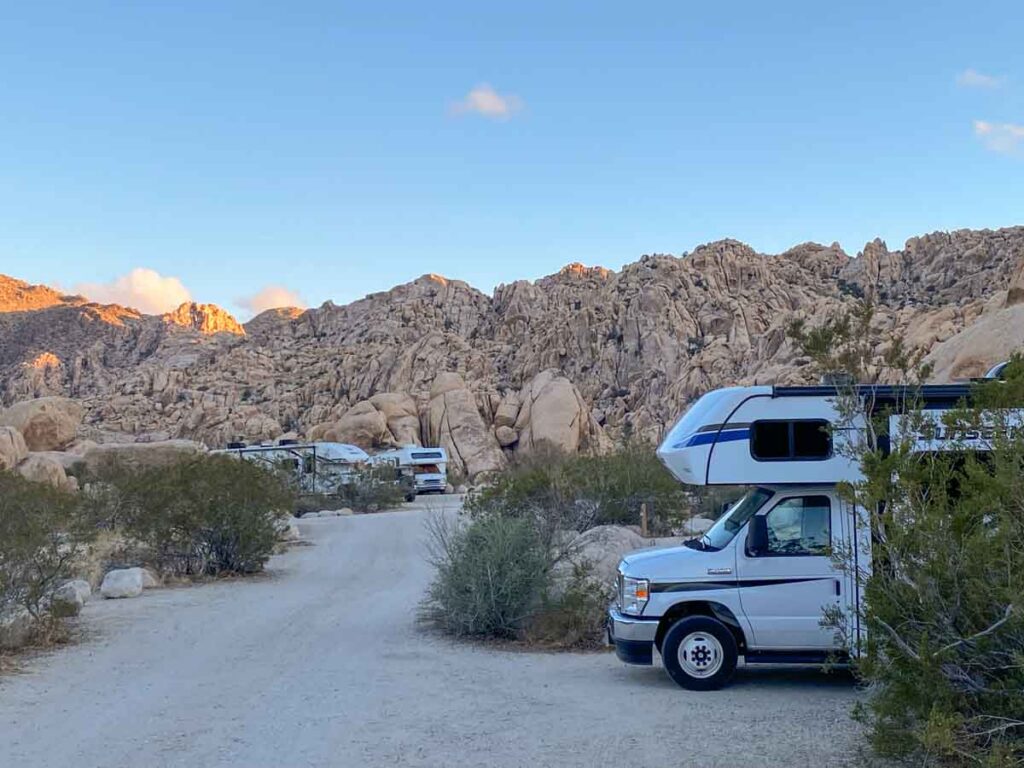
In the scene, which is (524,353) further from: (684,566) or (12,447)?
(684,566)

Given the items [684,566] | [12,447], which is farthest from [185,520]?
[12,447]

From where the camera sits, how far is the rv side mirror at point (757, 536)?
9.61 meters

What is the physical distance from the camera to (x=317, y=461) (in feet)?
170

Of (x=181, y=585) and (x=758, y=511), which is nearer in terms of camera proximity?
(x=758, y=511)

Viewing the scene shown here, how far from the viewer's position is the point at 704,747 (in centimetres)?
756

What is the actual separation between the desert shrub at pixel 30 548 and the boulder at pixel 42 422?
3915cm

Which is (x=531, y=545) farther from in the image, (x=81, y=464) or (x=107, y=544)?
(x=81, y=464)

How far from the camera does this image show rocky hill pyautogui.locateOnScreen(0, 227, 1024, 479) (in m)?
66.0

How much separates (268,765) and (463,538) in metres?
6.72

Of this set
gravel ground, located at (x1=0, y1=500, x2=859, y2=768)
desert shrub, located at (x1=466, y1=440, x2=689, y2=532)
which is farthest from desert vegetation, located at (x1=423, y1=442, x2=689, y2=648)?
desert shrub, located at (x1=466, y1=440, x2=689, y2=532)

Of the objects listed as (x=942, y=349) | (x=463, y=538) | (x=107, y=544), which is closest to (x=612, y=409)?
(x=942, y=349)

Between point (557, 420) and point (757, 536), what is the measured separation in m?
56.5

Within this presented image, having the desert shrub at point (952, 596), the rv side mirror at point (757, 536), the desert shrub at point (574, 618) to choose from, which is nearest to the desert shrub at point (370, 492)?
the desert shrub at point (574, 618)

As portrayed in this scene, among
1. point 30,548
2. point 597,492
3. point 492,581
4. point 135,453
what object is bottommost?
point 492,581
